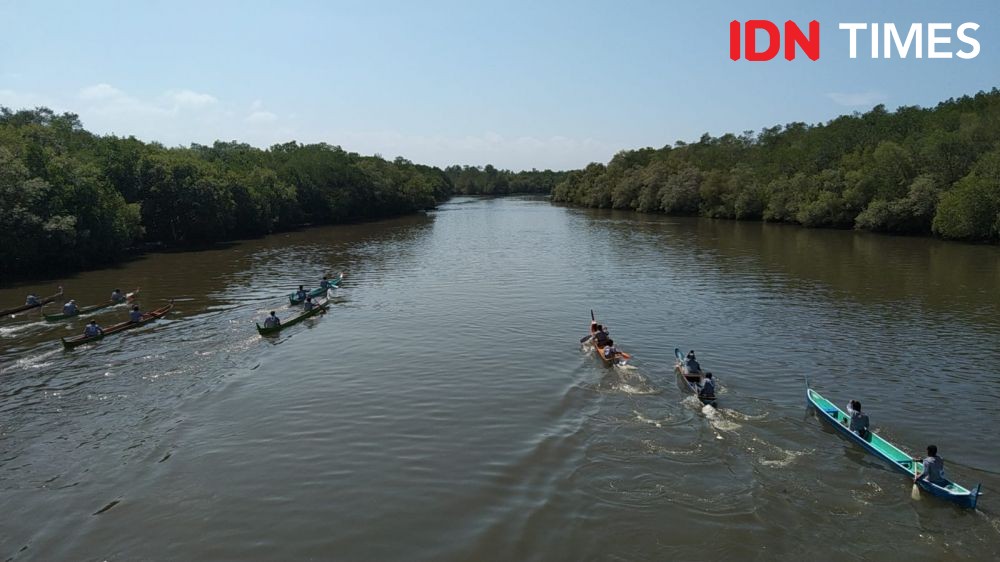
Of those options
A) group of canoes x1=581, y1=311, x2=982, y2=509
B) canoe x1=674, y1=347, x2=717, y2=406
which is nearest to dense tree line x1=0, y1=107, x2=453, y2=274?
group of canoes x1=581, y1=311, x2=982, y2=509

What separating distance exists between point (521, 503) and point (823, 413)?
12.3 meters

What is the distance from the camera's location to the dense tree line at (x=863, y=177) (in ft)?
238

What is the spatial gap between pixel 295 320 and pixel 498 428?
69.3 feet

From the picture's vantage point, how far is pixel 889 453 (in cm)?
1988

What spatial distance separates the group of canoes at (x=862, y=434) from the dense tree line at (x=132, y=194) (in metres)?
52.6

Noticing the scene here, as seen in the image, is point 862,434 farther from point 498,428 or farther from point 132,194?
point 132,194

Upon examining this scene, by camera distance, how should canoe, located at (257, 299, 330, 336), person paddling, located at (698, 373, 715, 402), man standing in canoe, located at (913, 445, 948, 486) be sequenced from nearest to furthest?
1. man standing in canoe, located at (913, 445, 948, 486)
2. person paddling, located at (698, 373, 715, 402)
3. canoe, located at (257, 299, 330, 336)

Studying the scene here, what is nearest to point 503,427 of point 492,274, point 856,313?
point 856,313

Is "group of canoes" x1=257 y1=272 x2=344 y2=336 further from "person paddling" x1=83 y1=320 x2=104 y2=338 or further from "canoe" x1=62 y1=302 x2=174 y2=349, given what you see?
"person paddling" x1=83 y1=320 x2=104 y2=338

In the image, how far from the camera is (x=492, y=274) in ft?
190

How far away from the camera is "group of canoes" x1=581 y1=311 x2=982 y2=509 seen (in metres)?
17.3

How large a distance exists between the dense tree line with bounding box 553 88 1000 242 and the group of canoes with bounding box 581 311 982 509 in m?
60.9

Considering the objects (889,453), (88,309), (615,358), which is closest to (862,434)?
(889,453)

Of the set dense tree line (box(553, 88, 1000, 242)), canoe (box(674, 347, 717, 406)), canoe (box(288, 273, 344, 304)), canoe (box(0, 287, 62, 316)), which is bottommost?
canoe (box(674, 347, 717, 406))
